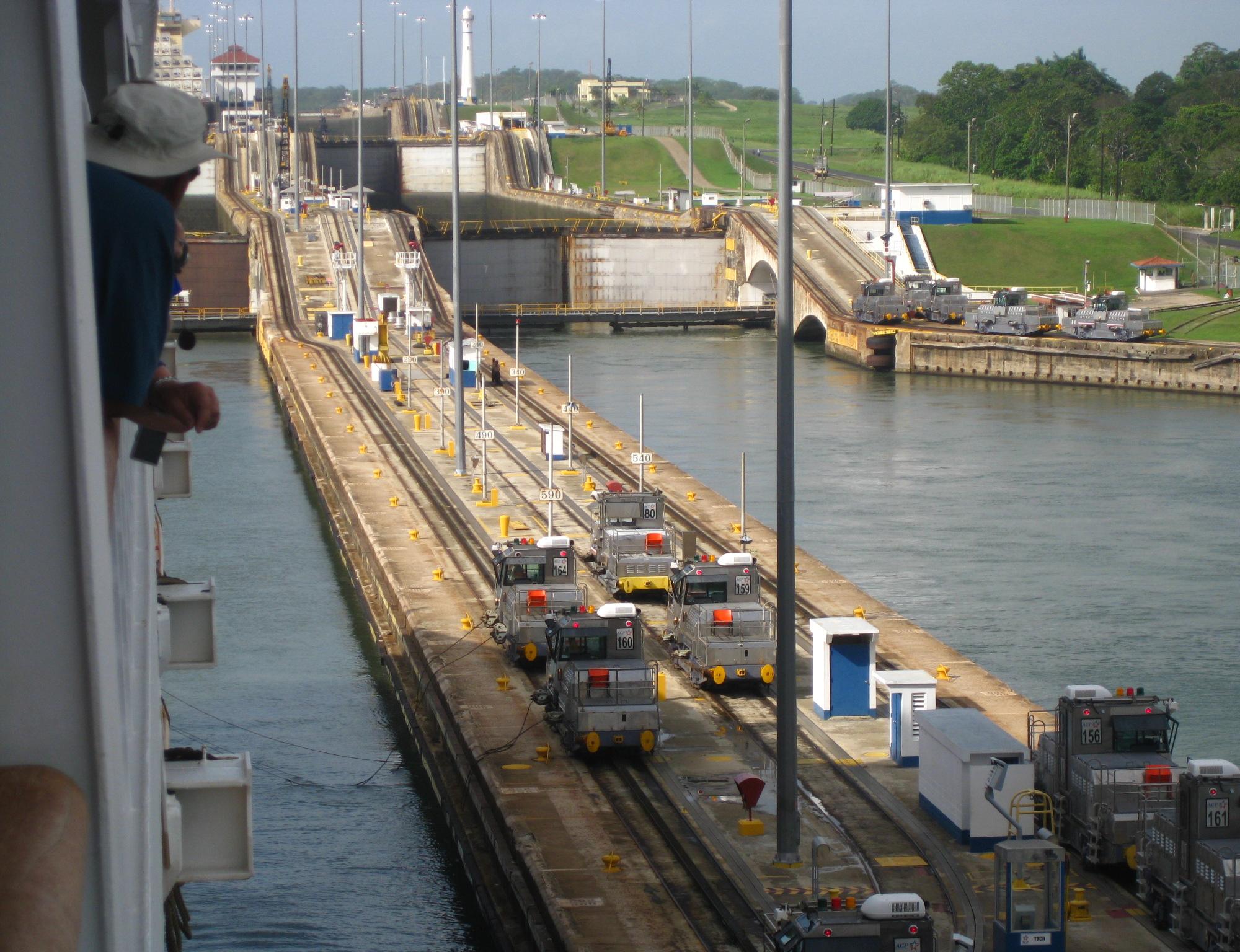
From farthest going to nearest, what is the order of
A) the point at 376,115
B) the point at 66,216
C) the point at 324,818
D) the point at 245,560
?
the point at 376,115, the point at 245,560, the point at 324,818, the point at 66,216

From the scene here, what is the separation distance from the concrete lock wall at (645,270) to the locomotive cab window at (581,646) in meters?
81.5

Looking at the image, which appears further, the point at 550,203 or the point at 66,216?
the point at 550,203

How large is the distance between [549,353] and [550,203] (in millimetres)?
48256

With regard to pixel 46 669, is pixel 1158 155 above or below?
above

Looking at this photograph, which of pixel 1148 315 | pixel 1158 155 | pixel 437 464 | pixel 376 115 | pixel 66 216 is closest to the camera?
pixel 66 216

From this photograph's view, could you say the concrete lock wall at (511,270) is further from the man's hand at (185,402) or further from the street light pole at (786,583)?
the man's hand at (185,402)

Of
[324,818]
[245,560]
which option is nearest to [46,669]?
[324,818]

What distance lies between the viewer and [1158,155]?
13075cm

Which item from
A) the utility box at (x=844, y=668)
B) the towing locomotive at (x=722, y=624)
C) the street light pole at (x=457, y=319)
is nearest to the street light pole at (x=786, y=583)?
the utility box at (x=844, y=668)

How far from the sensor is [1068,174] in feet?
424

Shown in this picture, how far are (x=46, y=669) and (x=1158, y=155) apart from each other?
135854mm

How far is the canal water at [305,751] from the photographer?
22.5 meters

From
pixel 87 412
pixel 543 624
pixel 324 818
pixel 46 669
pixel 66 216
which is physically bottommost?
pixel 324 818

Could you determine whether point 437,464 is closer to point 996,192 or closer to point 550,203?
point 550,203
